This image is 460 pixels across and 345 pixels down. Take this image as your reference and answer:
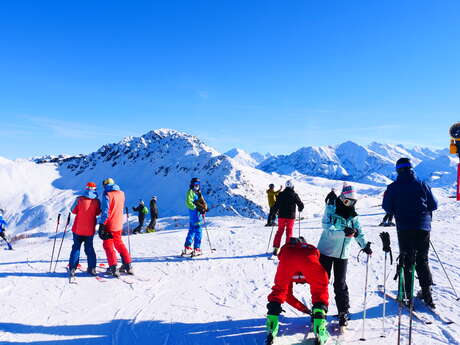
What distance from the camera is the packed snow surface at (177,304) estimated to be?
4738mm

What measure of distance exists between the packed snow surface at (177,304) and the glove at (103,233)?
1010mm

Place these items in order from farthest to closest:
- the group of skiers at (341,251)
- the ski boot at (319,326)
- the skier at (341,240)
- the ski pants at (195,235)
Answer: the ski pants at (195,235) → the skier at (341,240) → the group of skiers at (341,251) → the ski boot at (319,326)

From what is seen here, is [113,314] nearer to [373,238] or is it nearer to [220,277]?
[220,277]

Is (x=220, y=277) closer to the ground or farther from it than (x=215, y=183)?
closer to the ground

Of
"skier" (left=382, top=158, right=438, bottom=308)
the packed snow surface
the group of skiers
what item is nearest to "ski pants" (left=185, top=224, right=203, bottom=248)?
the packed snow surface

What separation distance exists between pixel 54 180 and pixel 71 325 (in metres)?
60.7

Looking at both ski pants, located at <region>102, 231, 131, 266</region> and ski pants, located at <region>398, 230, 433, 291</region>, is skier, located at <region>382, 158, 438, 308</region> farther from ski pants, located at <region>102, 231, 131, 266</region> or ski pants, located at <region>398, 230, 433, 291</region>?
ski pants, located at <region>102, 231, 131, 266</region>

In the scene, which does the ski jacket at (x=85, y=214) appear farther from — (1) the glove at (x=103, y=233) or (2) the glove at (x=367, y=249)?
(2) the glove at (x=367, y=249)

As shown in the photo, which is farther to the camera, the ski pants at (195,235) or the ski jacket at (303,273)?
the ski pants at (195,235)

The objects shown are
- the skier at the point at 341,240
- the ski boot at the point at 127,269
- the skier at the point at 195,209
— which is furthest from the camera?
the skier at the point at 195,209

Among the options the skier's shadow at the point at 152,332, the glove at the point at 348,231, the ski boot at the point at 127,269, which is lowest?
the skier's shadow at the point at 152,332

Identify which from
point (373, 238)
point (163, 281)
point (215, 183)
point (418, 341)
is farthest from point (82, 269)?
point (215, 183)

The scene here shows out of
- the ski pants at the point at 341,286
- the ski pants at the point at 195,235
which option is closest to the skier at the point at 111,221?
the ski pants at the point at 195,235

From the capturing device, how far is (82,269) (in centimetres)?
806
